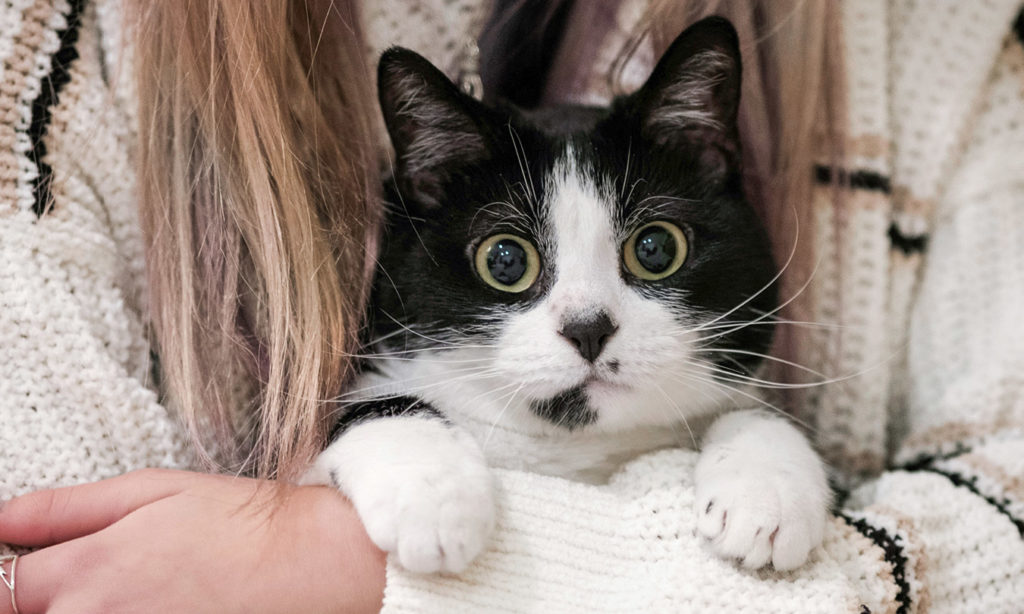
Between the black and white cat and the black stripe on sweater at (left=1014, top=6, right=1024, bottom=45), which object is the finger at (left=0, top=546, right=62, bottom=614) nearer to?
the black and white cat

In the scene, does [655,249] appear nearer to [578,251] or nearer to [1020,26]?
[578,251]

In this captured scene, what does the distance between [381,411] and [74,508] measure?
33 cm

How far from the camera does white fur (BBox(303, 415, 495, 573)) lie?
720 mm

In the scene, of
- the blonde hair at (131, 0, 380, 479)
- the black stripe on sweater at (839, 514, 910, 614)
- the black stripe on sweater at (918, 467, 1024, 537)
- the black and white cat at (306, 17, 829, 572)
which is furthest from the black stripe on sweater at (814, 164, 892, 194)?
the blonde hair at (131, 0, 380, 479)

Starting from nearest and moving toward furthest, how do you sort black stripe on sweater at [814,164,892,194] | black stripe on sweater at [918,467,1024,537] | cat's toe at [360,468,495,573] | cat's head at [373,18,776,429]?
cat's toe at [360,468,495,573]
cat's head at [373,18,776,429]
black stripe on sweater at [918,467,1024,537]
black stripe on sweater at [814,164,892,194]

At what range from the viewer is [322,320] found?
0.90 meters

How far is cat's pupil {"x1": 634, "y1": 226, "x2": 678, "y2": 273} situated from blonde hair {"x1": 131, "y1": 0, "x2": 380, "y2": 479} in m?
0.33

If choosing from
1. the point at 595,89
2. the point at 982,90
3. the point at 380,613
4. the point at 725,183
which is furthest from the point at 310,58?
the point at 982,90

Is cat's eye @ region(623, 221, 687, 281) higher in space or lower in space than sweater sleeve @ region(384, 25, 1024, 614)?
higher

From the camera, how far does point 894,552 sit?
2.81 ft

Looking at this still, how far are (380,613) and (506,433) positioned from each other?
0.80 ft

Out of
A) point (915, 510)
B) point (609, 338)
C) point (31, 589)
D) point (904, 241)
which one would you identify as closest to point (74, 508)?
point (31, 589)

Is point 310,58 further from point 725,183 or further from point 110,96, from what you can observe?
point 725,183

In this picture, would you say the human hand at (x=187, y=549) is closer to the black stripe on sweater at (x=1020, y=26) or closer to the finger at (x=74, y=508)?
the finger at (x=74, y=508)
